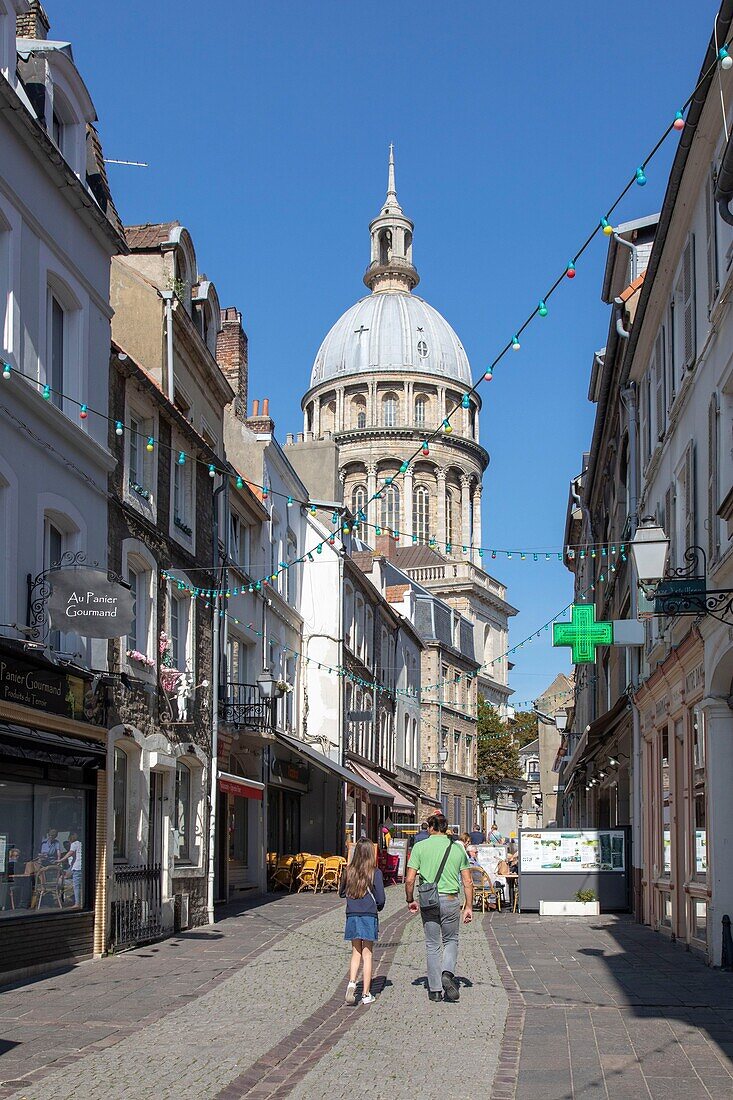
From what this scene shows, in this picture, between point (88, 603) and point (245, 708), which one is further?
point (245, 708)

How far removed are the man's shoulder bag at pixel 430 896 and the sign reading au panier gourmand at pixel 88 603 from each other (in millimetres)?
4257

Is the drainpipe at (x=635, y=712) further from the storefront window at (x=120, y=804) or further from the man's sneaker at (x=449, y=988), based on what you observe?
the man's sneaker at (x=449, y=988)

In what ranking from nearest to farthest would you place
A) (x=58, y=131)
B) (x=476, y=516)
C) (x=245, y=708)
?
1. (x=58, y=131)
2. (x=245, y=708)
3. (x=476, y=516)

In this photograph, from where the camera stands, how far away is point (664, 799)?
18.8 meters

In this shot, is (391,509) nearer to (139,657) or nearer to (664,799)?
(664,799)

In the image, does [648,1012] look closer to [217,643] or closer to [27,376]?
[27,376]

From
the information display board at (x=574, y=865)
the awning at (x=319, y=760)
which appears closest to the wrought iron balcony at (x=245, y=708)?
the awning at (x=319, y=760)

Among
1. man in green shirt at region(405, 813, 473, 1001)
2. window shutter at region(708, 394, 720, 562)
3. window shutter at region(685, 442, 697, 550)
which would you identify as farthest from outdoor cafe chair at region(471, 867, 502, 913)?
man in green shirt at region(405, 813, 473, 1001)

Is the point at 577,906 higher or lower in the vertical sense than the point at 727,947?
lower

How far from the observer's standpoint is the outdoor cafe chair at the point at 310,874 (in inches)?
1090

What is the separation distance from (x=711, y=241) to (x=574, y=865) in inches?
493

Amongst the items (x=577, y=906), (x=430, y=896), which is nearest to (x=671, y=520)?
(x=430, y=896)

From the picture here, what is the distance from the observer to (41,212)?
14.5m

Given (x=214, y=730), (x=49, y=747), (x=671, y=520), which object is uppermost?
(x=671, y=520)
